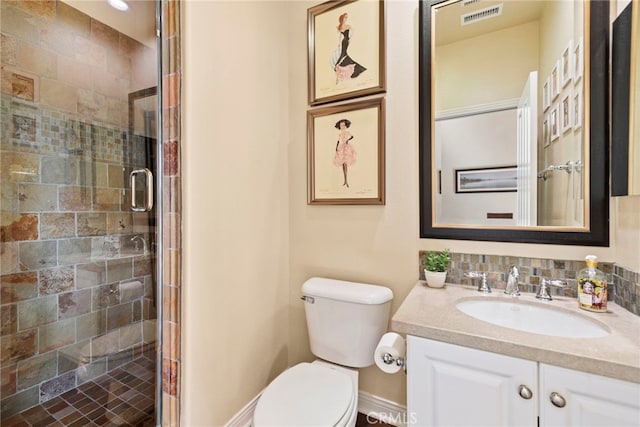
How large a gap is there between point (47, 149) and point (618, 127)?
2.32 metres

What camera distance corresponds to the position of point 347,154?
4.88 ft

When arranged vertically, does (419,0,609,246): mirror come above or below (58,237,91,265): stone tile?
above

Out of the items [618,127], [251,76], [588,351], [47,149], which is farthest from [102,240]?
[618,127]

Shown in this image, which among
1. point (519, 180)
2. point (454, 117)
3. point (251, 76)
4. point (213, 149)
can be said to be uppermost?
point (251, 76)

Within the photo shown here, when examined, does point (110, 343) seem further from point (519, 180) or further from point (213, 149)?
point (519, 180)

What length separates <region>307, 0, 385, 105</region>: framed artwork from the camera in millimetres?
1396

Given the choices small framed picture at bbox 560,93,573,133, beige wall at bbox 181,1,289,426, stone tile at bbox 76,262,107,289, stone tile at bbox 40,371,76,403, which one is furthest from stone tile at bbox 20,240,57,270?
small framed picture at bbox 560,93,573,133

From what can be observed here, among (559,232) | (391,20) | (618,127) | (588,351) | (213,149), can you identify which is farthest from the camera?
(391,20)

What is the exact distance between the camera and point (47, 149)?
1293mm

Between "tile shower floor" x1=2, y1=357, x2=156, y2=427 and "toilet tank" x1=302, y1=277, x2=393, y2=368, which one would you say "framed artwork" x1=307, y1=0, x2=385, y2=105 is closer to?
"toilet tank" x1=302, y1=277, x2=393, y2=368

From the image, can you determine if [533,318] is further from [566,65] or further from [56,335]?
[56,335]

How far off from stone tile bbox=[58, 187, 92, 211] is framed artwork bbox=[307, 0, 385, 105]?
1.27 m

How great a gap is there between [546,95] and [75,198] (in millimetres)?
2191

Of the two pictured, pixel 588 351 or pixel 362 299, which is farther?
pixel 362 299
